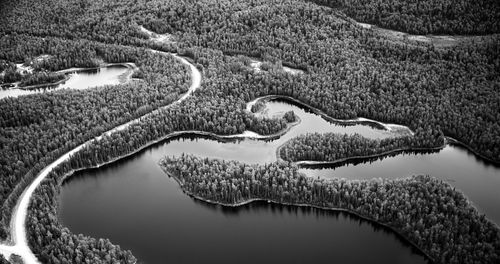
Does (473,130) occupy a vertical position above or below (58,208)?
above

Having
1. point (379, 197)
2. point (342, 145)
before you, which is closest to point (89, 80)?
point (342, 145)

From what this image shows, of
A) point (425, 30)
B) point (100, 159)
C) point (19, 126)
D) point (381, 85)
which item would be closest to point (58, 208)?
point (100, 159)

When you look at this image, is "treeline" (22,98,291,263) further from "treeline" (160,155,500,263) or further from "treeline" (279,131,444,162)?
"treeline" (160,155,500,263)

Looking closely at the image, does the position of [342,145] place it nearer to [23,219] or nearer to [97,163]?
→ [97,163]

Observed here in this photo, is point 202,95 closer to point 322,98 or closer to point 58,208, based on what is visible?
Result: point 322,98

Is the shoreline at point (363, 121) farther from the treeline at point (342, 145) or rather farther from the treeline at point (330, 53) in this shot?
the treeline at point (342, 145)
